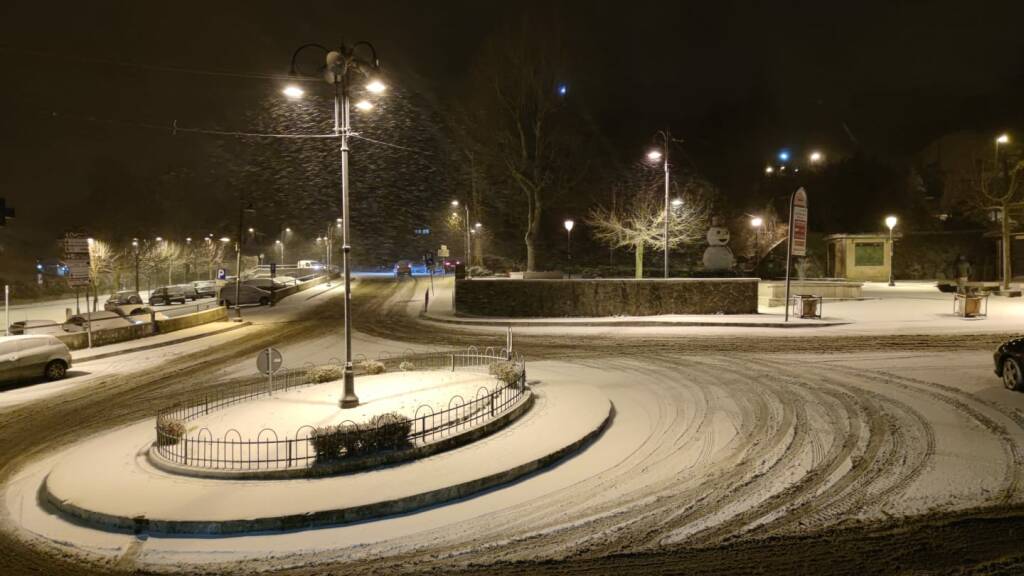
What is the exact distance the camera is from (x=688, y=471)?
24.8 feet

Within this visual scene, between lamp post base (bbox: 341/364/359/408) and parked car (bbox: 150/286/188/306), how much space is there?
38.0m

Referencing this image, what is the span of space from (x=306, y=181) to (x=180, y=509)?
82530 mm

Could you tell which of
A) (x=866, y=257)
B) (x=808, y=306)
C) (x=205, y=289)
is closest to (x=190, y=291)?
(x=205, y=289)

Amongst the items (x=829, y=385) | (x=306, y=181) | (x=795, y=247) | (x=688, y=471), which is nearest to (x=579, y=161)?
(x=795, y=247)

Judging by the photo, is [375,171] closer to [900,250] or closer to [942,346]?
[900,250]

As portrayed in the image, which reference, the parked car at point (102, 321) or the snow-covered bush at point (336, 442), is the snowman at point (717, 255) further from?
the snow-covered bush at point (336, 442)

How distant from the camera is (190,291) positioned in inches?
1811

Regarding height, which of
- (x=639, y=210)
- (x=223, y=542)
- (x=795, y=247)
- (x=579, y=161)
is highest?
(x=579, y=161)

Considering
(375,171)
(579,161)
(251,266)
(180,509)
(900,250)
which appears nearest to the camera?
(180,509)

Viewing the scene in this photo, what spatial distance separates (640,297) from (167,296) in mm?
35612

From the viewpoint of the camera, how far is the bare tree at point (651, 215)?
36906mm

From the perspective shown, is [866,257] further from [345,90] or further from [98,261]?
[98,261]

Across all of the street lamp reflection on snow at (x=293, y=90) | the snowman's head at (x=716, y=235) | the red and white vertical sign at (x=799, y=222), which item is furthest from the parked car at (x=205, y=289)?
the red and white vertical sign at (x=799, y=222)

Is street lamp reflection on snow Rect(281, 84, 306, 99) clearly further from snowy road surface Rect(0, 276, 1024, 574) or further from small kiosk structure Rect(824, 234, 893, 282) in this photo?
small kiosk structure Rect(824, 234, 893, 282)
